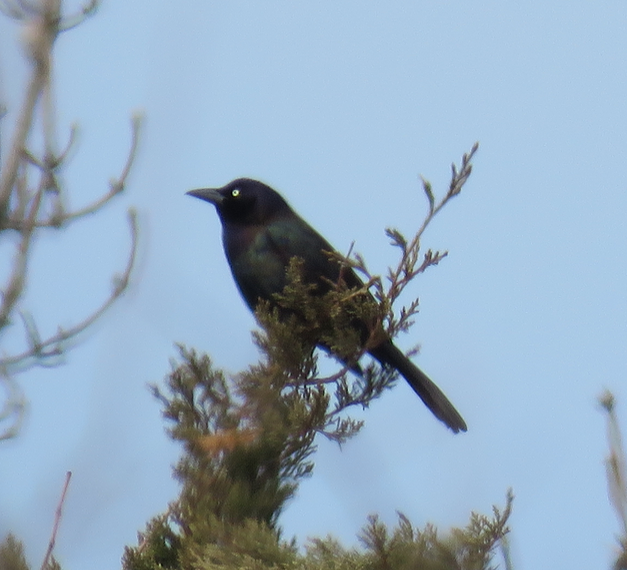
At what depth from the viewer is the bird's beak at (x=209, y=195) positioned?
5.67 m

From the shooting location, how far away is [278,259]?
5.20 m

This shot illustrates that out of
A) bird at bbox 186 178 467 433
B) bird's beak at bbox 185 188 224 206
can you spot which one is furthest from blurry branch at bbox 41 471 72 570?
bird's beak at bbox 185 188 224 206

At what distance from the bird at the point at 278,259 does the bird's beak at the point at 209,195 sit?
0.04 m

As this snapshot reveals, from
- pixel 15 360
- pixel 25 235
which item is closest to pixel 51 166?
pixel 25 235

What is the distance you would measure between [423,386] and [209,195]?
4.80 feet

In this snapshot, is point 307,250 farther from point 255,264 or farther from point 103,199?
point 103,199

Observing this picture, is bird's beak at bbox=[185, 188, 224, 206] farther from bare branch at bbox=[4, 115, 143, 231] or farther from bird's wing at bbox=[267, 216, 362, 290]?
bare branch at bbox=[4, 115, 143, 231]

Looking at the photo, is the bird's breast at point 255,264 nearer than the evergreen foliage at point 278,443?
No

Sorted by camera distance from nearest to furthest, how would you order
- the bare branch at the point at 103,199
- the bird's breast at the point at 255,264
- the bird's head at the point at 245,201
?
the bare branch at the point at 103,199 → the bird's breast at the point at 255,264 → the bird's head at the point at 245,201

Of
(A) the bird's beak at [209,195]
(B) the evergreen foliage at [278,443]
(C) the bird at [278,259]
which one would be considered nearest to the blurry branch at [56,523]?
(B) the evergreen foliage at [278,443]

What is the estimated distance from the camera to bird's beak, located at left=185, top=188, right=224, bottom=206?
5.67 metres

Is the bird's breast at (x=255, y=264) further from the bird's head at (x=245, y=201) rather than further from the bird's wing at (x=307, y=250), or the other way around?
the bird's head at (x=245, y=201)

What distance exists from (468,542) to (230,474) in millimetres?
799

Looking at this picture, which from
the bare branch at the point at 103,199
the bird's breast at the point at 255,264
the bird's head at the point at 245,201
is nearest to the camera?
the bare branch at the point at 103,199
